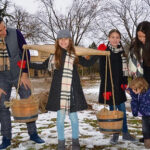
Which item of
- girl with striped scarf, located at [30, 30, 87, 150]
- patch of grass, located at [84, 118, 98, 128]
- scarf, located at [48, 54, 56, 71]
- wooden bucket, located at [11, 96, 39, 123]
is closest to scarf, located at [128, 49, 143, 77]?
girl with striped scarf, located at [30, 30, 87, 150]

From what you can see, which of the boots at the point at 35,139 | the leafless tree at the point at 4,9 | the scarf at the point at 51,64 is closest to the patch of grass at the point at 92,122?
the boots at the point at 35,139

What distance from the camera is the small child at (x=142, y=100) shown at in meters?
3.01

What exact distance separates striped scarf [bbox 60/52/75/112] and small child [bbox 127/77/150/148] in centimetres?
88

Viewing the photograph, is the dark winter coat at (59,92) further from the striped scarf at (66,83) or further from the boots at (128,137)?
the boots at (128,137)

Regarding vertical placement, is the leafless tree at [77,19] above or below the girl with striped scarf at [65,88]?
above

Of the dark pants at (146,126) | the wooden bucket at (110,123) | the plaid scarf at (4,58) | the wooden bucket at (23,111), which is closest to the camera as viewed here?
the wooden bucket at (110,123)

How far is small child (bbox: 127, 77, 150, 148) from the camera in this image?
3012mm

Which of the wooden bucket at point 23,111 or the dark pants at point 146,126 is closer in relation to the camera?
the wooden bucket at point 23,111

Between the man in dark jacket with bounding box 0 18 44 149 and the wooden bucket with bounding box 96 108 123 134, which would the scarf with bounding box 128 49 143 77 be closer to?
the wooden bucket with bounding box 96 108 123 134

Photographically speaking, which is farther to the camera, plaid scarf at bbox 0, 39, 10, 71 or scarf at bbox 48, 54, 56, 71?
plaid scarf at bbox 0, 39, 10, 71

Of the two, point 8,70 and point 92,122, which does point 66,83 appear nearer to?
point 8,70

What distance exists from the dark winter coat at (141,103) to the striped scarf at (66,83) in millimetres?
949

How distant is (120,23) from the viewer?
1739 cm

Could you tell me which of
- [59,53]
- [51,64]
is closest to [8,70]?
[51,64]
